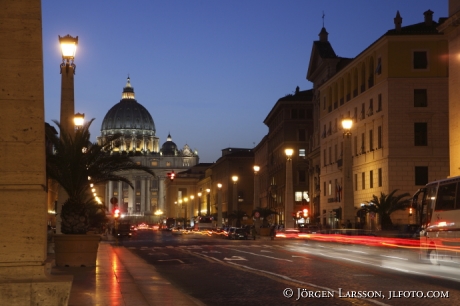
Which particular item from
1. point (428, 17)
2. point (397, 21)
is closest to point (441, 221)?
point (397, 21)

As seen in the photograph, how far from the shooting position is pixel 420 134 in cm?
6172

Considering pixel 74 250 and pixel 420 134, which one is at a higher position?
pixel 420 134

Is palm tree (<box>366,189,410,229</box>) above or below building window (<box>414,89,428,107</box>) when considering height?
below

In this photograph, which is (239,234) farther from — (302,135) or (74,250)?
(74,250)

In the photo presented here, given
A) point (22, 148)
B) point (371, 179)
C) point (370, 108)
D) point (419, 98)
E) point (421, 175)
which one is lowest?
point (22, 148)

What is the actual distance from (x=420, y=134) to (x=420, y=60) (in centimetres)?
542

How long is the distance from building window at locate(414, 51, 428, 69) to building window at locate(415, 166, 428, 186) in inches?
290

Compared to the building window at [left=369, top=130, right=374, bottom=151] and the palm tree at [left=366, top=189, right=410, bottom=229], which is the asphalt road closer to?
the palm tree at [left=366, top=189, right=410, bottom=229]

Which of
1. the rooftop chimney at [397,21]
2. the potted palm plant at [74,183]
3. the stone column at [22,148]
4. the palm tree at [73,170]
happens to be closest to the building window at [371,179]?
the rooftop chimney at [397,21]

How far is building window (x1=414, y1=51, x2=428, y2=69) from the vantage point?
6125cm

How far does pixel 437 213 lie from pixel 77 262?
1145cm

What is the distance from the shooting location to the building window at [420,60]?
61250mm

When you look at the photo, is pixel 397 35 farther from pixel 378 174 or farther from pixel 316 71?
pixel 316 71

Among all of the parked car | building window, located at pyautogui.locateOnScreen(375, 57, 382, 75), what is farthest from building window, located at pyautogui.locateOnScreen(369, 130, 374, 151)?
the parked car
